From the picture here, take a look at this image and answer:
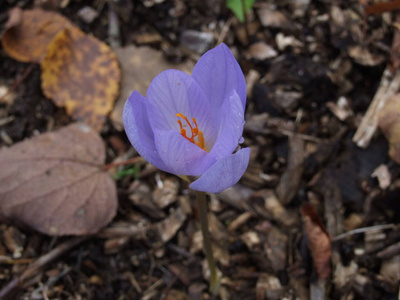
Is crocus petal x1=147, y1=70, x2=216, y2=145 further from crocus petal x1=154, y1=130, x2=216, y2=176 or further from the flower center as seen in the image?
crocus petal x1=154, y1=130, x2=216, y2=176

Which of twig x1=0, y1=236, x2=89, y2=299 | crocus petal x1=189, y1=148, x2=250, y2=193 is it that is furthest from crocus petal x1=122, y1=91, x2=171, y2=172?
twig x1=0, y1=236, x2=89, y2=299

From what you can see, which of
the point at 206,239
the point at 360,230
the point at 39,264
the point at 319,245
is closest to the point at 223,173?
the point at 206,239

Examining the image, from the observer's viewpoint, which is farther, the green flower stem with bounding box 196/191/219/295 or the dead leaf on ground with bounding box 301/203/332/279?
the dead leaf on ground with bounding box 301/203/332/279

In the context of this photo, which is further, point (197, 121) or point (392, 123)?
point (392, 123)

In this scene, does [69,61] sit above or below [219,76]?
below

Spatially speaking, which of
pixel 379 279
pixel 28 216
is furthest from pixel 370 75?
pixel 28 216

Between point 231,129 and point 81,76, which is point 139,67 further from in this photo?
point 231,129

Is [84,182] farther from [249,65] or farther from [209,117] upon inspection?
[249,65]
